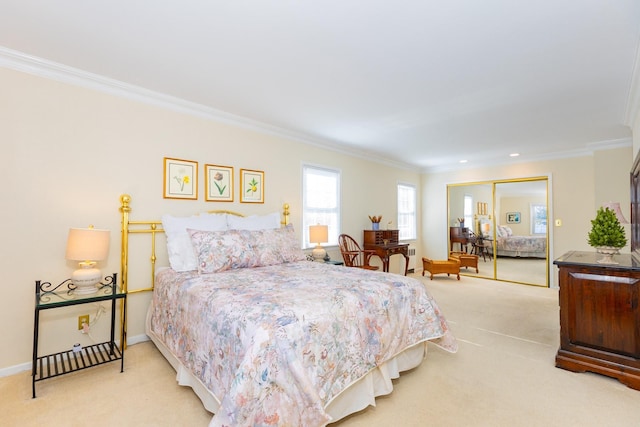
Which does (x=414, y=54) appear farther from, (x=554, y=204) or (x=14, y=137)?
(x=554, y=204)

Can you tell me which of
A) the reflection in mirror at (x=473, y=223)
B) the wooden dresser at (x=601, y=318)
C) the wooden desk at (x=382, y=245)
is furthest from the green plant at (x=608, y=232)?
the reflection in mirror at (x=473, y=223)

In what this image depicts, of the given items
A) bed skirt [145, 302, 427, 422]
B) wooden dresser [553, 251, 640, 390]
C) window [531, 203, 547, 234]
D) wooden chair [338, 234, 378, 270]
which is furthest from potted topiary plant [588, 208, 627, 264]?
window [531, 203, 547, 234]

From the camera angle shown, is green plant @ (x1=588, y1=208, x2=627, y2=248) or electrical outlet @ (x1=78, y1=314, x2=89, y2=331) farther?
electrical outlet @ (x1=78, y1=314, x2=89, y2=331)

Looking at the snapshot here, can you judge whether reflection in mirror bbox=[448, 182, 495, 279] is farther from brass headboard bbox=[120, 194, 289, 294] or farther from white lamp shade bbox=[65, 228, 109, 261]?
white lamp shade bbox=[65, 228, 109, 261]

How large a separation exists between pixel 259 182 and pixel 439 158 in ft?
12.7

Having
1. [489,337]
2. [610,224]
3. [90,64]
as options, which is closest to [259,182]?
[90,64]

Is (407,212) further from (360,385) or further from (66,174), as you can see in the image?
(66,174)

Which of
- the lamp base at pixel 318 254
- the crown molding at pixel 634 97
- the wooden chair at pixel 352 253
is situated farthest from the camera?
the wooden chair at pixel 352 253

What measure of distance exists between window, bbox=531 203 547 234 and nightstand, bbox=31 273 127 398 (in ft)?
21.3

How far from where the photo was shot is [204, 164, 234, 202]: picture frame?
3461mm

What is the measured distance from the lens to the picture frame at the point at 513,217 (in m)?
5.83

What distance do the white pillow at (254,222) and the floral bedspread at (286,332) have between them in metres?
0.84

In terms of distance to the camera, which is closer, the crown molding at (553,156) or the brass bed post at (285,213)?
the brass bed post at (285,213)

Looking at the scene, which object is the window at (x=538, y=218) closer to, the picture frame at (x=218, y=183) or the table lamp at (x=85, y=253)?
the picture frame at (x=218, y=183)
